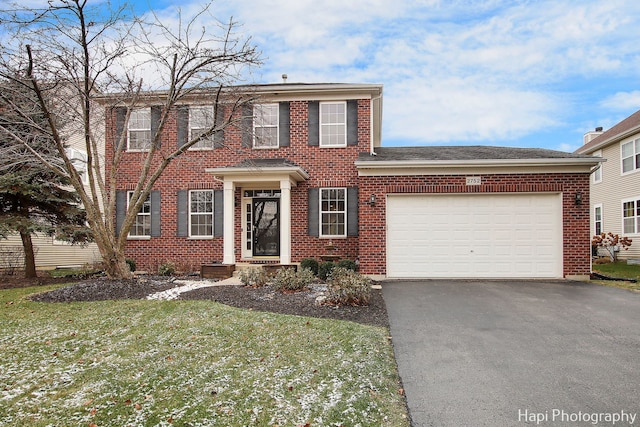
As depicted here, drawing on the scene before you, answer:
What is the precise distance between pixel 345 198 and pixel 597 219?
1532cm

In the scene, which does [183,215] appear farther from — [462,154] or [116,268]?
[462,154]

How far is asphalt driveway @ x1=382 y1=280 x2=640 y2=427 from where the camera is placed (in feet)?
11.9

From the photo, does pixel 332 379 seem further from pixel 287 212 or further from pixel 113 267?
pixel 287 212

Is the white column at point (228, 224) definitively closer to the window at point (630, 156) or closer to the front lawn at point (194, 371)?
the front lawn at point (194, 371)

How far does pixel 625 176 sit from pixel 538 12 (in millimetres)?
11600

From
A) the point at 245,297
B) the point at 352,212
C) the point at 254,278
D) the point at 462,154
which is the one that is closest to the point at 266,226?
the point at 352,212

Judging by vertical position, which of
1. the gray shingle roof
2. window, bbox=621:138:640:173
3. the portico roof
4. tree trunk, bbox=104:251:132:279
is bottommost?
tree trunk, bbox=104:251:132:279

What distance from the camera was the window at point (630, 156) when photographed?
59.2 feet

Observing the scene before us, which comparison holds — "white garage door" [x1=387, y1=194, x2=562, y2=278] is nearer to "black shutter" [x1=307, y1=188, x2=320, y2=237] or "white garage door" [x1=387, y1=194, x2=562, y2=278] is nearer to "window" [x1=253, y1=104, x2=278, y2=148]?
"black shutter" [x1=307, y1=188, x2=320, y2=237]

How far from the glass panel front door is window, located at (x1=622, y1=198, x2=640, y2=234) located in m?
15.3

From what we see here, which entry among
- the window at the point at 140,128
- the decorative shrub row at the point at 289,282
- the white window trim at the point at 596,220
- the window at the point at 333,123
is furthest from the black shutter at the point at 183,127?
the white window trim at the point at 596,220

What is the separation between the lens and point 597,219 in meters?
21.4

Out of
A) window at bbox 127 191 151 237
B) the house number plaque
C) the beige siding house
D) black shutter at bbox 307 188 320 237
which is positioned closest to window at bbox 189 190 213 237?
window at bbox 127 191 151 237

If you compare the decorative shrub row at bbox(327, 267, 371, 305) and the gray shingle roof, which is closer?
the decorative shrub row at bbox(327, 267, 371, 305)
